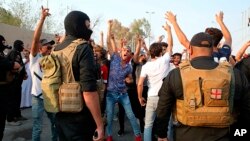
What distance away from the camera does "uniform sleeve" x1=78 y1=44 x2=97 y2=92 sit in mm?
3199

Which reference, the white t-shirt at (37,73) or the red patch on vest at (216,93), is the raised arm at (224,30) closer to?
the red patch on vest at (216,93)

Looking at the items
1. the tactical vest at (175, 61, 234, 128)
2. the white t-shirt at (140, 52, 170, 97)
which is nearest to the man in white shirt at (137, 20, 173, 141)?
the white t-shirt at (140, 52, 170, 97)

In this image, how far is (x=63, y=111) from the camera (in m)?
3.35

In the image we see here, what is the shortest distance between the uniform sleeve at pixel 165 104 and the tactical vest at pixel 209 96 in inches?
6.7

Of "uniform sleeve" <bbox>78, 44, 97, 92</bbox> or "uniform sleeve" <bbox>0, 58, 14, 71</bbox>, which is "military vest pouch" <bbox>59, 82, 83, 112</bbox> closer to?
"uniform sleeve" <bbox>78, 44, 97, 92</bbox>

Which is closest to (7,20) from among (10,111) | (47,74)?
(10,111)

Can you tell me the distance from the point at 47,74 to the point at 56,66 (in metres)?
0.17

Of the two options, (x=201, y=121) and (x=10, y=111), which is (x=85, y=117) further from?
(x=10, y=111)

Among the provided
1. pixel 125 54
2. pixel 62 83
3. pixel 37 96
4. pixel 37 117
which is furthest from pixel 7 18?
pixel 62 83

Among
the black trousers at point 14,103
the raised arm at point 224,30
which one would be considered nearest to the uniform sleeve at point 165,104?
the raised arm at point 224,30

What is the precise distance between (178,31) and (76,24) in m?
1.45

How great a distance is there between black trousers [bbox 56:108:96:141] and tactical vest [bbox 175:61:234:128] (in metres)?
0.94

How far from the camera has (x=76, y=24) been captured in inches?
135

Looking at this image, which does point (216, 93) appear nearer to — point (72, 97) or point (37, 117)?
point (72, 97)
